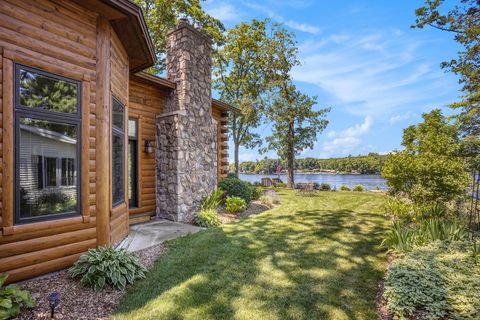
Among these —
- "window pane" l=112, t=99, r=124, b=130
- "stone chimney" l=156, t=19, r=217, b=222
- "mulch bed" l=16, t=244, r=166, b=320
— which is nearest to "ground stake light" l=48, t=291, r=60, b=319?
"mulch bed" l=16, t=244, r=166, b=320

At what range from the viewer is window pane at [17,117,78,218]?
3211 mm

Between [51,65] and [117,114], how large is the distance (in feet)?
5.26

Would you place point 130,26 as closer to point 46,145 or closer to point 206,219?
point 46,145

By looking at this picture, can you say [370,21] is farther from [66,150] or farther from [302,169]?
[302,169]

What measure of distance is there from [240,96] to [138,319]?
60.7 feet

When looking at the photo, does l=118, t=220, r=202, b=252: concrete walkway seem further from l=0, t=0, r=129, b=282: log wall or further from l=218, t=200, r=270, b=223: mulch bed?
l=218, t=200, r=270, b=223: mulch bed

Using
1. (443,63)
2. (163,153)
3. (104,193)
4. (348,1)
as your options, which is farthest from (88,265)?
(443,63)

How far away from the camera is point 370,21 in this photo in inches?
282

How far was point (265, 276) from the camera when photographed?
12.3ft

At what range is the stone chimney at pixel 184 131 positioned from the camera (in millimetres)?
7141

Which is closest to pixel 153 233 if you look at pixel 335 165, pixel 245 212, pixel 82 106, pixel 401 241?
pixel 82 106

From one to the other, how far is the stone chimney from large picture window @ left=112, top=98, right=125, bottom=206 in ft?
6.37

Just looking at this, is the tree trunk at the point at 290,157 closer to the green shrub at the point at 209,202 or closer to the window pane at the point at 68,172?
the green shrub at the point at 209,202

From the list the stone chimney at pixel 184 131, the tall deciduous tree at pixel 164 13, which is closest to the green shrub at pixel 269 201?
the stone chimney at pixel 184 131
